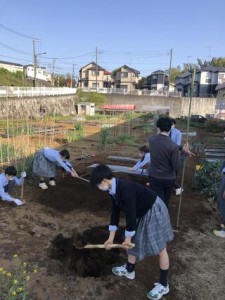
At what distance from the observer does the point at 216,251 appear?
356 centimetres

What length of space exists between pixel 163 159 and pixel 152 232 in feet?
3.22

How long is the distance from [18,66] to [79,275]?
58.9 meters

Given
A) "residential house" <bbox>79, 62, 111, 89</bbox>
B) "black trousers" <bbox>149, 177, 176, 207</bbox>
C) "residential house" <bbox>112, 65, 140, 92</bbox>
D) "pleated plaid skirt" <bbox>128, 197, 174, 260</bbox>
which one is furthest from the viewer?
"residential house" <bbox>79, 62, 111, 89</bbox>

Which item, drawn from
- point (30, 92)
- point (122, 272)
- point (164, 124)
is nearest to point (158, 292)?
point (122, 272)

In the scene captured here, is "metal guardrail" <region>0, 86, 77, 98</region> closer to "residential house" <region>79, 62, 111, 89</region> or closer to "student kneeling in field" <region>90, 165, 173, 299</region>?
"student kneeling in field" <region>90, 165, 173, 299</region>

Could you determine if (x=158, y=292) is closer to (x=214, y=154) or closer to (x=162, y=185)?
(x=162, y=185)

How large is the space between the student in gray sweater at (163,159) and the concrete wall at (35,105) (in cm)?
1166

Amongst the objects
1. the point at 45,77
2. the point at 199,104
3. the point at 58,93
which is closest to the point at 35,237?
the point at 58,93

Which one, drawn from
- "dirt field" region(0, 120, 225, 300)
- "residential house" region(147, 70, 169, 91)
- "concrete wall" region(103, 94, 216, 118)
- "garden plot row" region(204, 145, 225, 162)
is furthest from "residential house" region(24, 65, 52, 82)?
"dirt field" region(0, 120, 225, 300)

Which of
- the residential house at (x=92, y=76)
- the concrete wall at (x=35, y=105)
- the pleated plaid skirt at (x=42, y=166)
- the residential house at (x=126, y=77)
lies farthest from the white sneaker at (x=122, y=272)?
the residential house at (x=92, y=76)

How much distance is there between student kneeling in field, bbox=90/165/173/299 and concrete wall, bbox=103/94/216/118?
86.1ft

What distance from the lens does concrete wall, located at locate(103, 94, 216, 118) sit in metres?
28.4

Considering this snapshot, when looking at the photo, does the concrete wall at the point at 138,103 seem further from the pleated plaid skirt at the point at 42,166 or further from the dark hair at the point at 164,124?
the dark hair at the point at 164,124

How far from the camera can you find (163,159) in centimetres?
336
